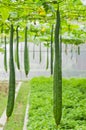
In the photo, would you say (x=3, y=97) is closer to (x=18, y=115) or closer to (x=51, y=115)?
(x=18, y=115)

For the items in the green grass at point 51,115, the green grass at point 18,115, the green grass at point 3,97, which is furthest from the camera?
the green grass at point 3,97

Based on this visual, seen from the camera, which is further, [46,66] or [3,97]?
[3,97]

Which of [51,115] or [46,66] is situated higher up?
[46,66]

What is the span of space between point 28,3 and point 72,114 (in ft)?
11.4

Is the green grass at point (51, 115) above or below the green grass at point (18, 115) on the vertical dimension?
above

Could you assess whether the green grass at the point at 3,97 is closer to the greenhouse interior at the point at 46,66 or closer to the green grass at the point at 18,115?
the greenhouse interior at the point at 46,66

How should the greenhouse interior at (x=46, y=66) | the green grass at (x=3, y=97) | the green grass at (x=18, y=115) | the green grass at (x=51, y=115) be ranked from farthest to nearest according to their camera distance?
the green grass at (x=3, y=97)
the green grass at (x=18, y=115)
the green grass at (x=51, y=115)
the greenhouse interior at (x=46, y=66)

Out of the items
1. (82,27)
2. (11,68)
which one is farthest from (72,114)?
(11,68)

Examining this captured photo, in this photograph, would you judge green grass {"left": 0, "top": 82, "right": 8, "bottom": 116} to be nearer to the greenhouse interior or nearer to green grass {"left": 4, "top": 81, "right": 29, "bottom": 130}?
the greenhouse interior

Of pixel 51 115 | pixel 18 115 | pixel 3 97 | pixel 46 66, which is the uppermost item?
pixel 46 66

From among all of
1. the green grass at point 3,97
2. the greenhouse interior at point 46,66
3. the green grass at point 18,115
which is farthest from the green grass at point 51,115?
the green grass at point 3,97

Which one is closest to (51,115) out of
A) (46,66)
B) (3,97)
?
(46,66)

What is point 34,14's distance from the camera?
695 centimetres

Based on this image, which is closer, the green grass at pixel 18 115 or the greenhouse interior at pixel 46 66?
the greenhouse interior at pixel 46 66
